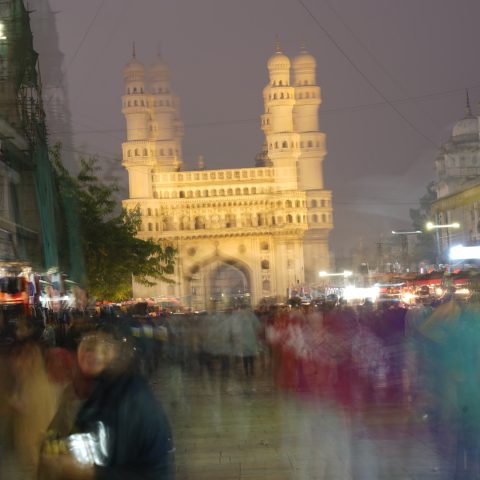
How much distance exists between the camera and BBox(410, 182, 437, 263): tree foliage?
94.1m

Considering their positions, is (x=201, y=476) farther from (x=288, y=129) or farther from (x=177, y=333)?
(x=288, y=129)

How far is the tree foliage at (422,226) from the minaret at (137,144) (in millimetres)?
27375

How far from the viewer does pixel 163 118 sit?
369ft

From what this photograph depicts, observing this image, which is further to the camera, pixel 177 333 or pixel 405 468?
pixel 177 333

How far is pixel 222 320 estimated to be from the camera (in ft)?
48.9

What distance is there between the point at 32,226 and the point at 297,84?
3232 inches

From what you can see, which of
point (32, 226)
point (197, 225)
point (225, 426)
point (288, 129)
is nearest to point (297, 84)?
point (288, 129)

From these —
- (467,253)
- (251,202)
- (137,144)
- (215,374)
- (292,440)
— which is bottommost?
(292,440)

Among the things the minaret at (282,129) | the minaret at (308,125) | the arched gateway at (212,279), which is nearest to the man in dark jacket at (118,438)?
the arched gateway at (212,279)

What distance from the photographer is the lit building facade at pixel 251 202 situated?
101688 mm

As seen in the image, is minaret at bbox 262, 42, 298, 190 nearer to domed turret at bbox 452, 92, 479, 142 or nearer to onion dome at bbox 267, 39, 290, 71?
onion dome at bbox 267, 39, 290, 71

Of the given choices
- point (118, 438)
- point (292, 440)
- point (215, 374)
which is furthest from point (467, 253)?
point (118, 438)

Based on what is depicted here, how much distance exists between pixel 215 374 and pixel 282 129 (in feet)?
292

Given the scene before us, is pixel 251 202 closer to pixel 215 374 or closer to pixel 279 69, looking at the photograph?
pixel 279 69
